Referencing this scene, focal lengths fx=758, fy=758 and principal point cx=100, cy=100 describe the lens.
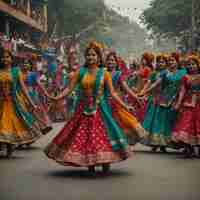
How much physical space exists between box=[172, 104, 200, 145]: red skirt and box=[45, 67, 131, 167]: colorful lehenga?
2.58 metres

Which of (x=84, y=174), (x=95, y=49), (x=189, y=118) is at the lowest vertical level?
(x=84, y=174)

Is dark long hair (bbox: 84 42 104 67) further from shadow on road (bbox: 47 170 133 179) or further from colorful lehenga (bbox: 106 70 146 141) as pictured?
shadow on road (bbox: 47 170 133 179)

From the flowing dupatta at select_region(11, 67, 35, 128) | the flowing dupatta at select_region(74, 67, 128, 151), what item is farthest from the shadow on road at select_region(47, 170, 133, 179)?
the flowing dupatta at select_region(11, 67, 35, 128)

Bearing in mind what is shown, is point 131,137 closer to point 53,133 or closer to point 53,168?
point 53,168

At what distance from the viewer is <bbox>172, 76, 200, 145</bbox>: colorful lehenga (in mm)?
12164

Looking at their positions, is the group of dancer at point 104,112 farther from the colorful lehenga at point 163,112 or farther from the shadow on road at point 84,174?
the shadow on road at point 84,174

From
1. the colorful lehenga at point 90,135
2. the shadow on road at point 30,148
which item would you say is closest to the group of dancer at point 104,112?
the colorful lehenga at point 90,135

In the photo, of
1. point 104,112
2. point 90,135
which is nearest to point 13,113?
point 104,112

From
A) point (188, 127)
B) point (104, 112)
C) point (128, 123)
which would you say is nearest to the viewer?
point (104, 112)

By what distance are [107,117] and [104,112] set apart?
0.08m

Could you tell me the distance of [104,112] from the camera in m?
9.86

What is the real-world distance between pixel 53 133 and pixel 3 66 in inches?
234

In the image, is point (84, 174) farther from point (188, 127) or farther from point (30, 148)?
point (30, 148)

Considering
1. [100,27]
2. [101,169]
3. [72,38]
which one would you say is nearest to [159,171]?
[101,169]
